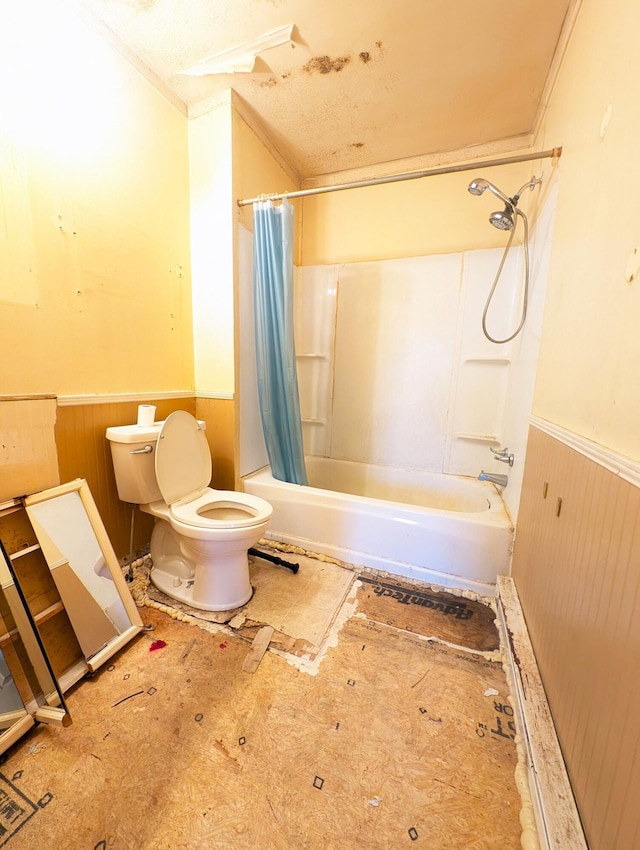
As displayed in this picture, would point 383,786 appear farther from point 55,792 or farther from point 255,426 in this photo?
point 255,426

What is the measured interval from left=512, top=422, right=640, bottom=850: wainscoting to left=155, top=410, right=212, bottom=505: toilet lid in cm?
144

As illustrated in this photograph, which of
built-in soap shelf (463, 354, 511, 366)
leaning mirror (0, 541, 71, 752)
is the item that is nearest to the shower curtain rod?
built-in soap shelf (463, 354, 511, 366)

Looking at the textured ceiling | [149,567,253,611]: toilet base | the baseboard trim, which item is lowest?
[149,567,253,611]: toilet base

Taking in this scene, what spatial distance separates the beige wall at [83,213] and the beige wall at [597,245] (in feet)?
5.74

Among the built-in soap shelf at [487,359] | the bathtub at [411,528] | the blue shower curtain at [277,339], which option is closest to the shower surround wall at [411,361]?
the built-in soap shelf at [487,359]

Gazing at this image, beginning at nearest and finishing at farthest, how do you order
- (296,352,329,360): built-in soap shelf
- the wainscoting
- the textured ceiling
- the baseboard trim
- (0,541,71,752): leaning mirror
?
the wainscoting
the baseboard trim
(0,541,71,752): leaning mirror
the textured ceiling
(296,352,329,360): built-in soap shelf

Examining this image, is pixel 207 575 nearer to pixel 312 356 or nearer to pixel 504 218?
pixel 312 356

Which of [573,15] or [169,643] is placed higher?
[573,15]

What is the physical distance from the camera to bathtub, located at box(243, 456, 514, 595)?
1481 mm

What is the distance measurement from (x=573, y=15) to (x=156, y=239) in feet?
6.18

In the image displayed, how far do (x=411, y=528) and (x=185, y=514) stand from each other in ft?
3.43

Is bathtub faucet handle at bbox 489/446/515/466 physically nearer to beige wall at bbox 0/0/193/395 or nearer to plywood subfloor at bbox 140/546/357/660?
plywood subfloor at bbox 140/546/357/660

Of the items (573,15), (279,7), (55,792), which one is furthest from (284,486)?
(573,15)

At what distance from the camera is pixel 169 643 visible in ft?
3.96
